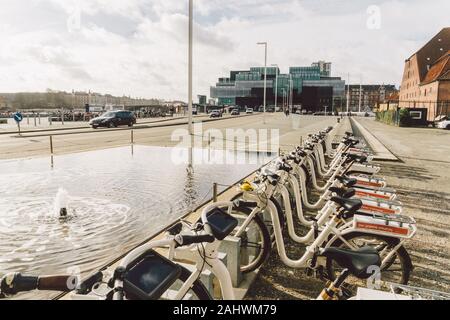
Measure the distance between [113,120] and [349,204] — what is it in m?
31.7

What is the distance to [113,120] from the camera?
33.0 m

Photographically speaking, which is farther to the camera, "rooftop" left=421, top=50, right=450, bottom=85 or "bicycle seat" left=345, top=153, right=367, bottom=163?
"rooftop" left=421, top=50, right=450, bottom=85

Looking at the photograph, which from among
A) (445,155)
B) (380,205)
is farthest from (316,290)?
(445,155)

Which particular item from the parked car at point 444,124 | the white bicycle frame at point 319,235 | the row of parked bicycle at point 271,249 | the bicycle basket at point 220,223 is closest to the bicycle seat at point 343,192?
the row of parked bicycle at point 271,249

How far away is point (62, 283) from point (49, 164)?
1185cm

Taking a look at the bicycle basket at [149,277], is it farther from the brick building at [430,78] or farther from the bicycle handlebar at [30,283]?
the brick building at [430,78]

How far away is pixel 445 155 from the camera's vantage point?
641 inches

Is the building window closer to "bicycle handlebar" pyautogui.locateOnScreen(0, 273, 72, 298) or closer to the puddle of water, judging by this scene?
the puddle of water

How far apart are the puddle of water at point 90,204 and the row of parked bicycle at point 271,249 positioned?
5.49 feet

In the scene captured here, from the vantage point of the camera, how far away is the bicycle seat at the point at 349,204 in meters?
3.74

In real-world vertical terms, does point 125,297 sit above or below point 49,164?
above

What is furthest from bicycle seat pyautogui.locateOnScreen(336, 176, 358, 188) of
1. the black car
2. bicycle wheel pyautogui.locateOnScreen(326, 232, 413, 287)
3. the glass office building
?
the glass office building

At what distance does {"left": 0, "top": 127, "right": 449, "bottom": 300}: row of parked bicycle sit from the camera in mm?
1816
